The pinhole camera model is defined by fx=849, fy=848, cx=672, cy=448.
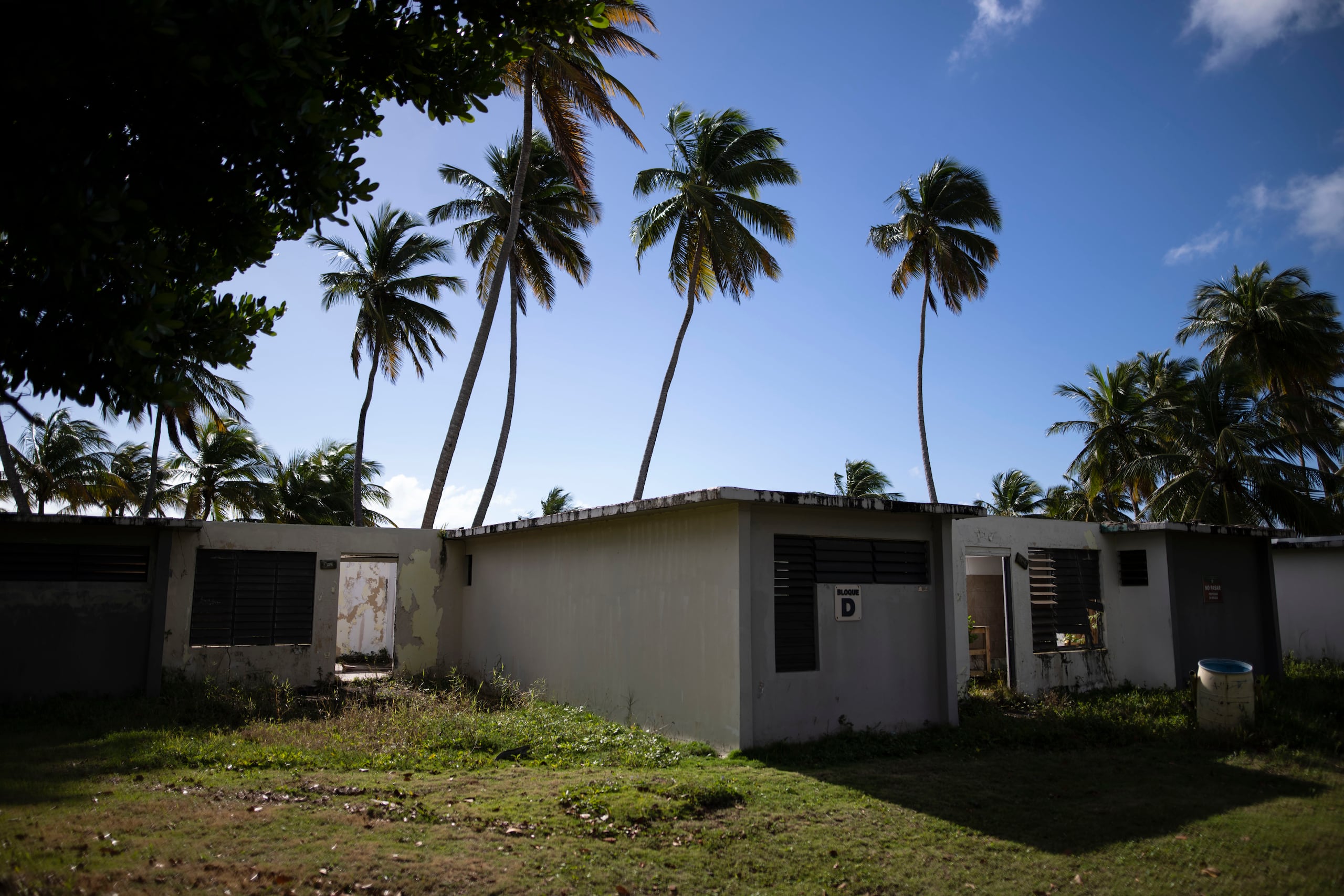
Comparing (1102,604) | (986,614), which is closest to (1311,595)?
(1102,604)

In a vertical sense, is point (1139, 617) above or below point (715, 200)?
below

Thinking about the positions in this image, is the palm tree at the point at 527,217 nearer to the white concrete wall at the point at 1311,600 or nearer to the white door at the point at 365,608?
the white door at the point at 365,608

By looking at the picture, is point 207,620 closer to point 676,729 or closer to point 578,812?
point 676,729

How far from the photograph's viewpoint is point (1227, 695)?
34.6 feet

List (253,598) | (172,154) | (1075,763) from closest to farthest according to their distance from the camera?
(172,154) → (1075,763) → (253,598)

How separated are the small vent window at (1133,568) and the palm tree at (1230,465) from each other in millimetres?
8150

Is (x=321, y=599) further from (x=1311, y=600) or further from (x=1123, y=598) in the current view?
(x=1311, y=600)

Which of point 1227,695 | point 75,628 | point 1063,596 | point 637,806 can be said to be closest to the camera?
point 637,806

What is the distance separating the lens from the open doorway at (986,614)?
1631 cm

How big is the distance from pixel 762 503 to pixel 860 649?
7.49ft

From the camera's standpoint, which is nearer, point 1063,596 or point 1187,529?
point 1187,529

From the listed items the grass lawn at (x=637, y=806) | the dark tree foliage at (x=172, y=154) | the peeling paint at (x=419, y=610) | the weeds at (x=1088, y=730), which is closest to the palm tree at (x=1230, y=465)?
the weeds at (x=1088, y=730)

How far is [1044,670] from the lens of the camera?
Result: 45.6 feet

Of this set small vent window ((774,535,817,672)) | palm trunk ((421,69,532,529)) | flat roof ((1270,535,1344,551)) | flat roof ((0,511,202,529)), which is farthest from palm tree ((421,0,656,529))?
flat roof ((1270,535,1344,551))
